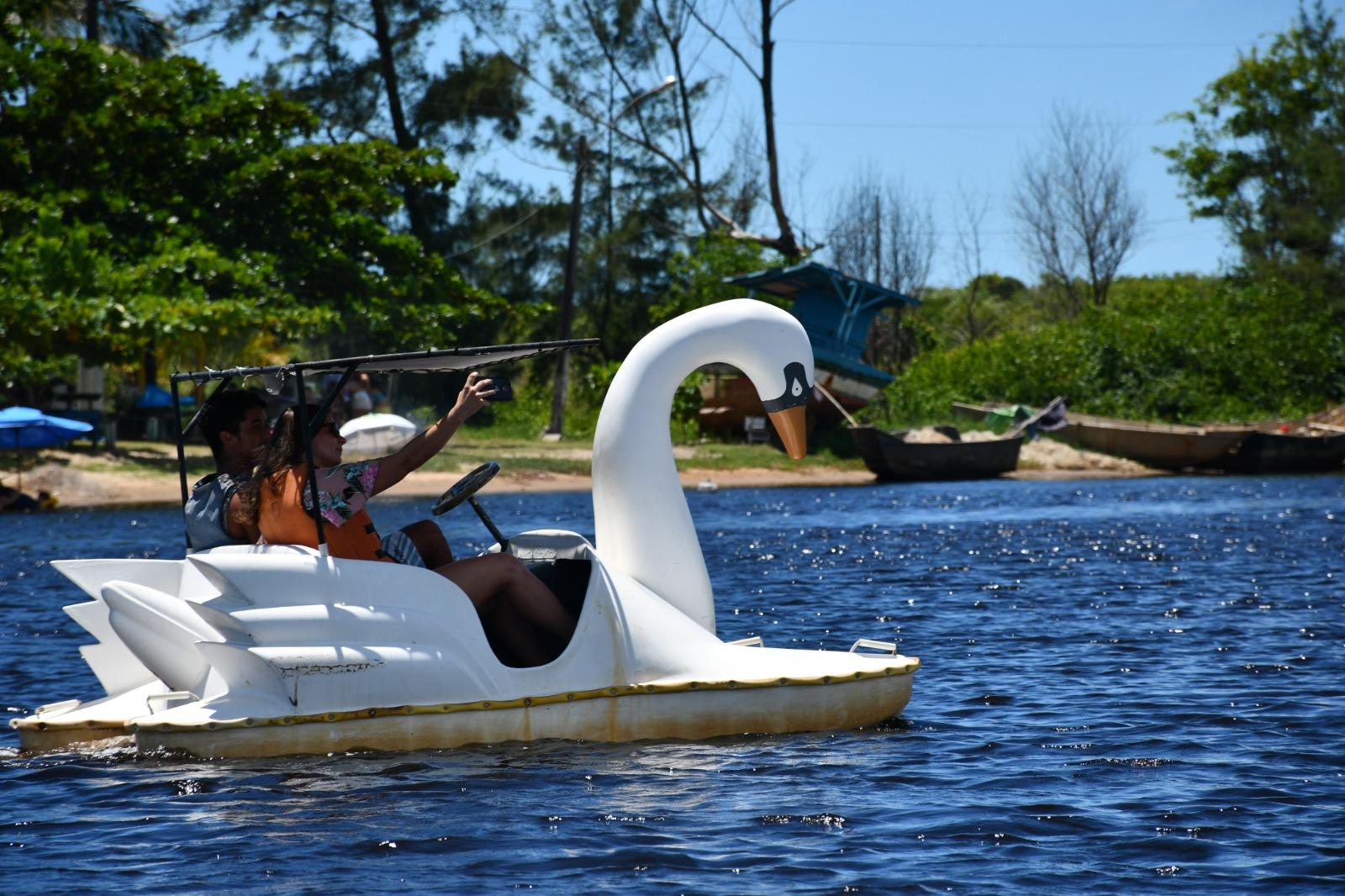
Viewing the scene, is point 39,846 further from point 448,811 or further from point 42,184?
point 42,184

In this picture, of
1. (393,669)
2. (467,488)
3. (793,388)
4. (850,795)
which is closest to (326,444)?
(467,488)

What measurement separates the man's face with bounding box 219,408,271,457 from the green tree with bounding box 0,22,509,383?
2059 centimetres

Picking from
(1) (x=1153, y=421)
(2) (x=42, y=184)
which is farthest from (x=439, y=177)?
(1) (x=1153, y=421)

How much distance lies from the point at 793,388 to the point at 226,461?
8.98ft

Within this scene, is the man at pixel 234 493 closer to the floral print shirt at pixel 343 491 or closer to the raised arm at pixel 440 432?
the floral print shirt at pixel 343 491

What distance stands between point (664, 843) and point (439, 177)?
29.0m

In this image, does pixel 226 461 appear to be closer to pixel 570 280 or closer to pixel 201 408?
pixel 201 408

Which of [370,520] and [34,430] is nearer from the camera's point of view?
[370,520]

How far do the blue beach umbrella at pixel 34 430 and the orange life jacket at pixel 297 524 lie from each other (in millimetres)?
17508

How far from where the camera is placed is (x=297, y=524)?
6.57 meters

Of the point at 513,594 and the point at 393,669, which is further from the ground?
the point at 513,594

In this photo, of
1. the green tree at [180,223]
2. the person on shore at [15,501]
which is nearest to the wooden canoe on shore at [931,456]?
the green tree at [180,223]

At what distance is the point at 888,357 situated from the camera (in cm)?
Result: 5184

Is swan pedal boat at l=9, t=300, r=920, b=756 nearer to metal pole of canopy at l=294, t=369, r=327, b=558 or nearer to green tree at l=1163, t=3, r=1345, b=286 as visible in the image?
metal pole of canopy at l=294, t=369, r=327, b=558
